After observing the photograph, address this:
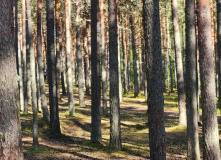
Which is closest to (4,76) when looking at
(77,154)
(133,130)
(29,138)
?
(77,154)

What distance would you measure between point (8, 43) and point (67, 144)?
9.08 metres

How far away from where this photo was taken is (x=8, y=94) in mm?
4609

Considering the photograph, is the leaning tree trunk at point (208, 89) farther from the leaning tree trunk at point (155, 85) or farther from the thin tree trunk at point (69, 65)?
the thin tree trunk at point (69, 65)

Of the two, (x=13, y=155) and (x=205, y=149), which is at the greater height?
(x=13, y=155)

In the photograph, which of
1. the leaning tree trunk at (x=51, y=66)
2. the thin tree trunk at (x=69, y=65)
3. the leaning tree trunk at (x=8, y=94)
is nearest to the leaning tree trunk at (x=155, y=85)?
the leaning tree trunk at (x=8, y=94)

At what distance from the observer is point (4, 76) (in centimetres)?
461

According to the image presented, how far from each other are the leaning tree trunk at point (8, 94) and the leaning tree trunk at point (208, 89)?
538 cm

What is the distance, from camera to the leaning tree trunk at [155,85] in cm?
588

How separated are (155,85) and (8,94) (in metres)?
2.95

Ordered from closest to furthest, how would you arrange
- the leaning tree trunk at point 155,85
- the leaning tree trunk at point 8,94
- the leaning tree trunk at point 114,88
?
the leaning tree trunk at point 8,94 < the leaning tree trunk at point 155,85 < the leaning tree trunk at point 114,88

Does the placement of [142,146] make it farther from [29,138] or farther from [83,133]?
[29,138]

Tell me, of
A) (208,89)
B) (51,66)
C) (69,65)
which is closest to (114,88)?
(208,89)

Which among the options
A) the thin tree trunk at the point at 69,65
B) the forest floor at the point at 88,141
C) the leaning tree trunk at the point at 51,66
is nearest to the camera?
the forest floor at the point at 88,141

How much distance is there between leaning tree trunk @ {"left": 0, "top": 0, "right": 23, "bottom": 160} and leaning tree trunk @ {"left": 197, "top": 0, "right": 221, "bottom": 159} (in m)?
5.38
